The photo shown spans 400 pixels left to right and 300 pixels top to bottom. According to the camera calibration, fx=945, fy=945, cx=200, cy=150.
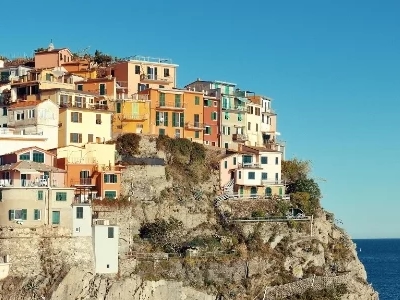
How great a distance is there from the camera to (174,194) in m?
85.5

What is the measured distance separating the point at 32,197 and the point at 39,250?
165 inches

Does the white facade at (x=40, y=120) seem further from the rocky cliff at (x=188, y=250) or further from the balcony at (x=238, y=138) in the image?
the balcony at (x=238, y=138)

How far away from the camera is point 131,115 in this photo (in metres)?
91.9

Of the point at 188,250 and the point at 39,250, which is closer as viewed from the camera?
the point at 39,250

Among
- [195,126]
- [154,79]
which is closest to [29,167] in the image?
[195,126]

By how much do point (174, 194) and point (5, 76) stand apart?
2570cm

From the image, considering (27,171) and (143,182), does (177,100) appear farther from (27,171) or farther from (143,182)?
(27,171)

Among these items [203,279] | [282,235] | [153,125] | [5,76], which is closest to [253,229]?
[282,235]

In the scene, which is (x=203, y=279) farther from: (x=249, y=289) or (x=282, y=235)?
(x=282, y=235)

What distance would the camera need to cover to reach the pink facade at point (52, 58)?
330 ft

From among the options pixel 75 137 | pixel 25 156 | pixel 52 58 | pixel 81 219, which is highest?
pixel 52 58

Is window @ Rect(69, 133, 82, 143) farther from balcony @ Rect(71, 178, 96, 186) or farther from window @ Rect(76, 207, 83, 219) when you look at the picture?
window @ Rect(76, 207, 83, 219)

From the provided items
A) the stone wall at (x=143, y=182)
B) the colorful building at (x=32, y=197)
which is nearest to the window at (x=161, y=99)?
the stone wall at (x=143, y=182)

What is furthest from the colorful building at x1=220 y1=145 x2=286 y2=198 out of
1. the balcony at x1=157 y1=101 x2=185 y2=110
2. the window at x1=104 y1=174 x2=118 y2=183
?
the window at x1=104 y1=174 x2=118 y2=183
